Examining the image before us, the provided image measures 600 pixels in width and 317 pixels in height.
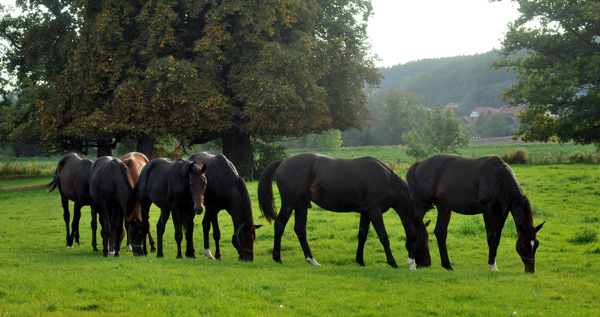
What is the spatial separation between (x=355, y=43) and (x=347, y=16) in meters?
1.71

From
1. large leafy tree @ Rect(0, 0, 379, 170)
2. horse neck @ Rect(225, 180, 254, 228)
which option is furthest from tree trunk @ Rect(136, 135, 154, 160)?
horse neck @ Rect(225, 180, 254, 228)

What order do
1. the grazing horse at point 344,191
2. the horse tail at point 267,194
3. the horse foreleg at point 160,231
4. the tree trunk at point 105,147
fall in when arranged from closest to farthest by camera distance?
the grazing horse at point 344,191, the horse foreleg at point 160,231, the horse tail at point 267,194, the tree trunk at point 105,147

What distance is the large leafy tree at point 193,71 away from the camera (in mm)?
25391

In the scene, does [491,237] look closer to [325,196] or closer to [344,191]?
[344,191]

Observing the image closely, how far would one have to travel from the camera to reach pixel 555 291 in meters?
8.04

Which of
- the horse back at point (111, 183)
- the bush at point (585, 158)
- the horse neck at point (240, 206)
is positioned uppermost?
the horse back at point (111, 183)

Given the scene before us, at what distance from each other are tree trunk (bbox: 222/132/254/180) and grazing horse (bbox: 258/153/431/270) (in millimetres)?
19410

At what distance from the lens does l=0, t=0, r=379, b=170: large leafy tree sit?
2539 cm

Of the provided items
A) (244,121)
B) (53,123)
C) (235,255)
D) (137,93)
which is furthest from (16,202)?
(235,255)

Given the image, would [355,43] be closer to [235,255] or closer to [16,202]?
[16,202]

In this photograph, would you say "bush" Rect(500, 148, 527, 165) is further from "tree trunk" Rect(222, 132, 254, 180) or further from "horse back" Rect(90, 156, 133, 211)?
"horse back" Rect(90, 156, 133, 211)

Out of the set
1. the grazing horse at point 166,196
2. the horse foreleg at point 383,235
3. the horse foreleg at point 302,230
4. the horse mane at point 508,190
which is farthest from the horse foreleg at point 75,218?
the horse mane at point 508,190

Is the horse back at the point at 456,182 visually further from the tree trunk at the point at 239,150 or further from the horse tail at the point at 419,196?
the tree trunk at the point at 239,150

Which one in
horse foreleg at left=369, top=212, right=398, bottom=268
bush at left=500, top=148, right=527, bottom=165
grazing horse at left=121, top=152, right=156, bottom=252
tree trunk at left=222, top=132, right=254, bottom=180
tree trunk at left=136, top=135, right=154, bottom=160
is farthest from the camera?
bush at left=500, top=148, right=527, bottom=165
